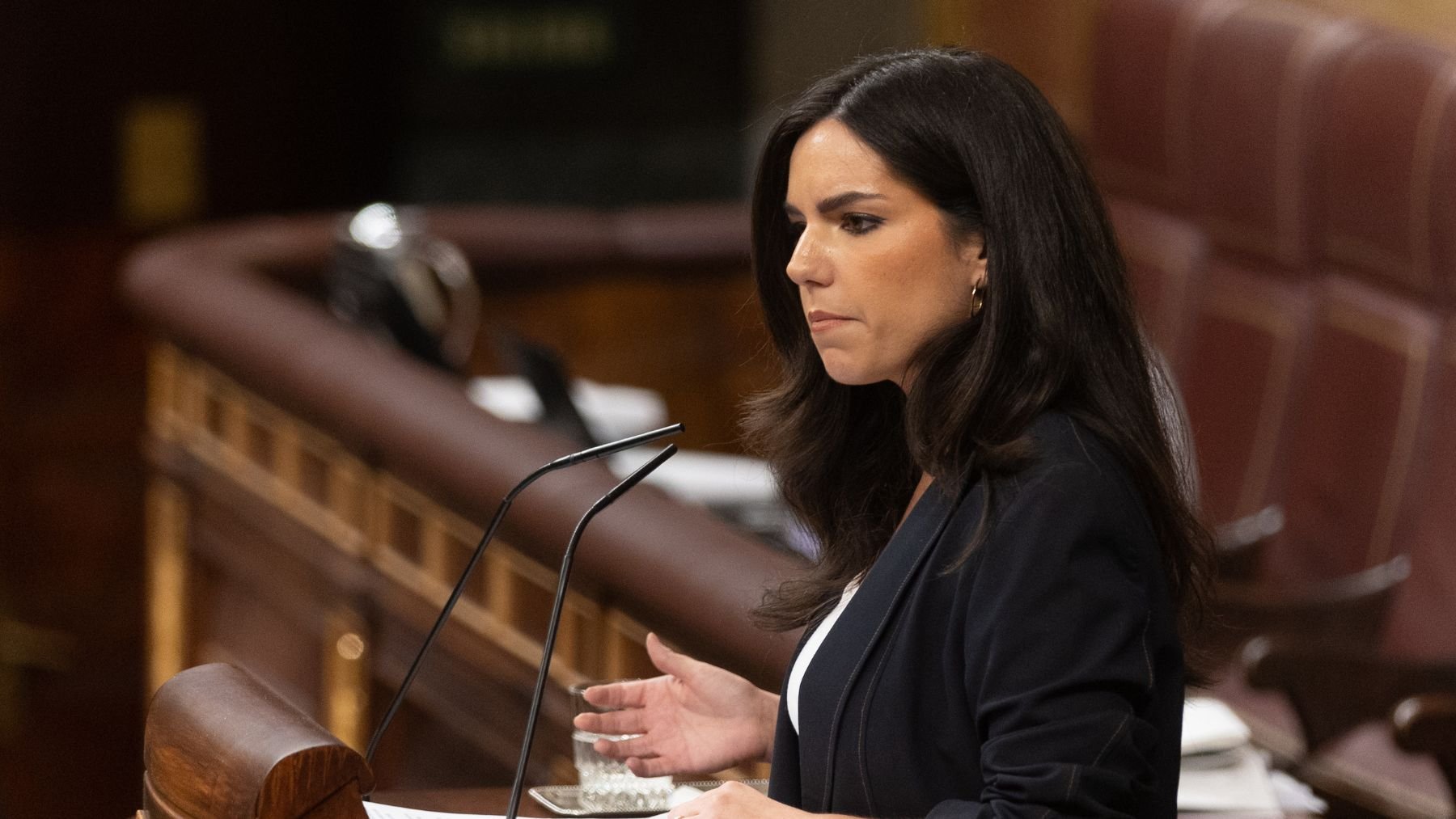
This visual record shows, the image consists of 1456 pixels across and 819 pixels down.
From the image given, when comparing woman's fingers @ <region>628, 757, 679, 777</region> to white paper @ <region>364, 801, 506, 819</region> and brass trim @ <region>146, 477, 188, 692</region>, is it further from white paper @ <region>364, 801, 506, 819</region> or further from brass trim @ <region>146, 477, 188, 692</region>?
brass trim @ <region>146, 477, 188, 692</region>

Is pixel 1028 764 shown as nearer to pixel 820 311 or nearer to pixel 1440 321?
pixel 820 311

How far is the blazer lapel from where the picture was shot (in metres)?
1.18

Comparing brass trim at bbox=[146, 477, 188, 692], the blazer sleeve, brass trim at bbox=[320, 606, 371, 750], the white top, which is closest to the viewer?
the blazer sleeve

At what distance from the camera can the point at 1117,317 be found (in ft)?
3.87

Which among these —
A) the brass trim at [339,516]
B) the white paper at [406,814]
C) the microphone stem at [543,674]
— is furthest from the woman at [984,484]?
the brass trim at [339,516]

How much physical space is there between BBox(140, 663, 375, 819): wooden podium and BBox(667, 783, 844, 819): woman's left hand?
0.71 ft

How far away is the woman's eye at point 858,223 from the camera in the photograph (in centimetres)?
120

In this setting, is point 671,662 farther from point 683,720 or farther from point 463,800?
point 463,800

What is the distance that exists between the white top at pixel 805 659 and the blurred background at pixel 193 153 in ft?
12.0

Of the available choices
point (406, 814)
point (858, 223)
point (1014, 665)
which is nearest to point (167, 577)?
point (406, 814)

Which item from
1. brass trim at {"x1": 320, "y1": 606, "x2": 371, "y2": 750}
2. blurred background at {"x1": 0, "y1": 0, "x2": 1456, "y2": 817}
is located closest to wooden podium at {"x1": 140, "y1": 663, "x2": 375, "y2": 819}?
brass trim at {"x1": 320, "y1": 606, "x2": 371, "y2": 750}

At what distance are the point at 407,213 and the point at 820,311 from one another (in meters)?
2.93

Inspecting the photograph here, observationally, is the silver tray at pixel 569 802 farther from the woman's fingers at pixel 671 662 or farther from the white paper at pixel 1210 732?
the white paper at pixel 1210 732

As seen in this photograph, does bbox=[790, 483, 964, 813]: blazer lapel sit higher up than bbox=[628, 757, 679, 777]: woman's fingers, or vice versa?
bbox=[790, 483, 964, 813]: blazer lapel
